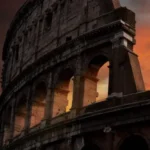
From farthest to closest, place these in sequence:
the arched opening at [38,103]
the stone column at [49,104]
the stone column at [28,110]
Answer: the arched opening at [38,103] → the stone column at [28,110] → the stone column at [49,104]

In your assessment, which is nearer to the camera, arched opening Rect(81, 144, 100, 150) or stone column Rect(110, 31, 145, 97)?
stone column Rect(110, 31, 145, 97)

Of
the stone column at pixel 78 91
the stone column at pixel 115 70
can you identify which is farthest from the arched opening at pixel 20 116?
the stone column at pixel 115 70

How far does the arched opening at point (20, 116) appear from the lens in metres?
24.0

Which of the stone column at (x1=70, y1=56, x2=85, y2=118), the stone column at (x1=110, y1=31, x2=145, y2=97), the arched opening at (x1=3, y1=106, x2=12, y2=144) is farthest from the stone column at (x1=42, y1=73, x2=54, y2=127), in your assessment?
the arched opening at (x1=3, y1=106, x2=12, y2=144)

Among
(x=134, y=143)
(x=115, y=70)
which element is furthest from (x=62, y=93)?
(x=134, y=143)

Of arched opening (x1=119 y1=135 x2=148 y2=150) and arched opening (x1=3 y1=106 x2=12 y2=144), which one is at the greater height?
arched opening (x1=3 y1=106 x2=12 y2=144)

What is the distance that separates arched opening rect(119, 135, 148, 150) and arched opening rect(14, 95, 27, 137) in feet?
30.6

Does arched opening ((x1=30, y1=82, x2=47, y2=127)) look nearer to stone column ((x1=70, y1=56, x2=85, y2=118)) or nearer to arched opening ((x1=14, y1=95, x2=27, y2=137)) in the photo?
arched opening ((x1=14, y1=95, x2=27, y2=137))

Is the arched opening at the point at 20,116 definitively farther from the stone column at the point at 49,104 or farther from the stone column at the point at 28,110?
the stone column at the point at 49,104

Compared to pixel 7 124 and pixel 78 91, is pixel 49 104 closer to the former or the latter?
pixel 78 91

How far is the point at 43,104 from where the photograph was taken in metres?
22.5

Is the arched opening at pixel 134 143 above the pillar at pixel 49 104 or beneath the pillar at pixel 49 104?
beneath

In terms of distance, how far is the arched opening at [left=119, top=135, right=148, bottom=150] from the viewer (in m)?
15.8

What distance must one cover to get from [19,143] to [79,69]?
17.8ft
